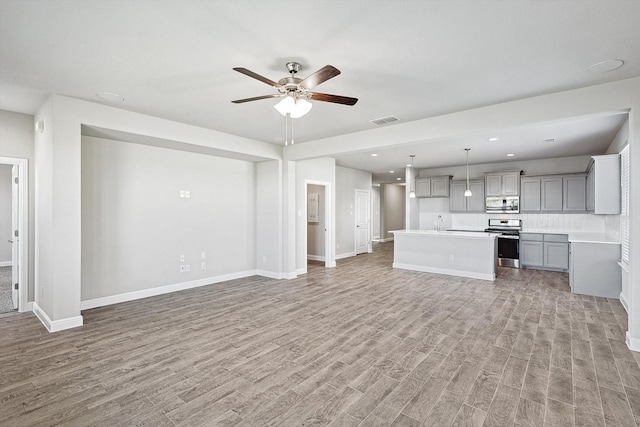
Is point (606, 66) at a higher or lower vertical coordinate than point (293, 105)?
higher

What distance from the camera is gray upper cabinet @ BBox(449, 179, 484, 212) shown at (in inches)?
326

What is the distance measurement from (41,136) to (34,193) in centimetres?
89

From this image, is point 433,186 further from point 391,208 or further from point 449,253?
point 391,208

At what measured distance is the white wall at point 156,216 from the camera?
14.8ft

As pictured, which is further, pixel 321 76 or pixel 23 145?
pixel 23 145

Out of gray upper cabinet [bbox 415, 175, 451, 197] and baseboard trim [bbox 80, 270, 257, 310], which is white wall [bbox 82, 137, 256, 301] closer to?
baseboard trim [bbox 80, 270, 257, 310]

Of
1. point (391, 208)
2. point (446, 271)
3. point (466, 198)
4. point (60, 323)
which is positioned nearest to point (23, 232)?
point (60, 323)

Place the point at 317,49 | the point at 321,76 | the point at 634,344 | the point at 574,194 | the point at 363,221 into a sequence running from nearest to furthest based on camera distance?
1. the point at 321,76
2. the point at 317,49
3. the point at 634,344
4. the point at 574,194
5. the point at 363,221

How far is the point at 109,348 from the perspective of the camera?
318 centimetres

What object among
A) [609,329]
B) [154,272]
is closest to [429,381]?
[609,329]

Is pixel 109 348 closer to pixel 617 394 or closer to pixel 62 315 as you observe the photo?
pixel 62 315

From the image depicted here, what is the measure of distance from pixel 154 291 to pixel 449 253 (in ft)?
19.0

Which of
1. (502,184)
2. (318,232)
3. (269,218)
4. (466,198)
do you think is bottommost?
(318,232)

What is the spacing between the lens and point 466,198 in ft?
27.9
